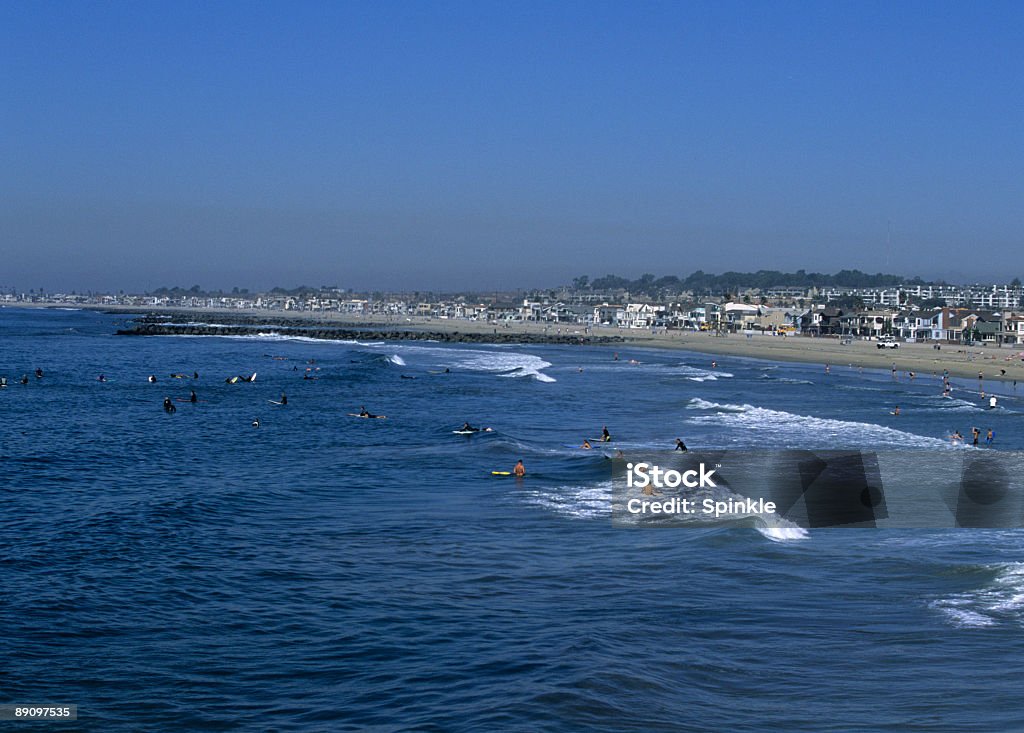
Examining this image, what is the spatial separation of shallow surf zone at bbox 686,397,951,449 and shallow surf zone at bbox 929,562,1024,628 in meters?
19.7

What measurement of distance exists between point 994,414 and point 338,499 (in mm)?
40063

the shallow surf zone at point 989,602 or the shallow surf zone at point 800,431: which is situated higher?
the shallow surf zone at point 800,431

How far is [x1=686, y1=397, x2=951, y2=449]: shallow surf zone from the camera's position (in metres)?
42.6

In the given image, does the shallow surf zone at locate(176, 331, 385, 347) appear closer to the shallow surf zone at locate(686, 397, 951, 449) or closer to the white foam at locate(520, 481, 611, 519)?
the shallow surf zone at locate(686, 397, 951, 449)

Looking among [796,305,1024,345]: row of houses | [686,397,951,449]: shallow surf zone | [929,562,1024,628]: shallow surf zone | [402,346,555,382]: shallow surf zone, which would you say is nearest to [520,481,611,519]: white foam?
[929,562,1024,628]: shallow surf zone

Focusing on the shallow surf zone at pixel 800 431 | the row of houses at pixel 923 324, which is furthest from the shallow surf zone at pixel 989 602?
the row of houses at pixel 923 324

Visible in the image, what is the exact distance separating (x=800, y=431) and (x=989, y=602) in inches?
1054

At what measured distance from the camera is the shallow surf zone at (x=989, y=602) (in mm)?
18922

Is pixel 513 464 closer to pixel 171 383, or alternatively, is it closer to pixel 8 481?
pixel 8 481

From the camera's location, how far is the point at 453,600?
20.3 meters

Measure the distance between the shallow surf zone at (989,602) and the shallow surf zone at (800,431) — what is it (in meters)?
19.7

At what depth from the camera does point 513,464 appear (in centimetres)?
3734

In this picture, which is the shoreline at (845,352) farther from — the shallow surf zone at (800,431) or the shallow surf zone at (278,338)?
the shallow surf zone at (800,431)

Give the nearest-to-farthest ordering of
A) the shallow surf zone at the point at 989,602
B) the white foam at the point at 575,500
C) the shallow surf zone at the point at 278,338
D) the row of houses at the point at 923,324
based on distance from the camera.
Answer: the shallow surf zone at the point at 989,602 < the white foam at the point at 575,500 < the row of houses at the point at 923,324 < the shallow surf zone at the point at 278,338
